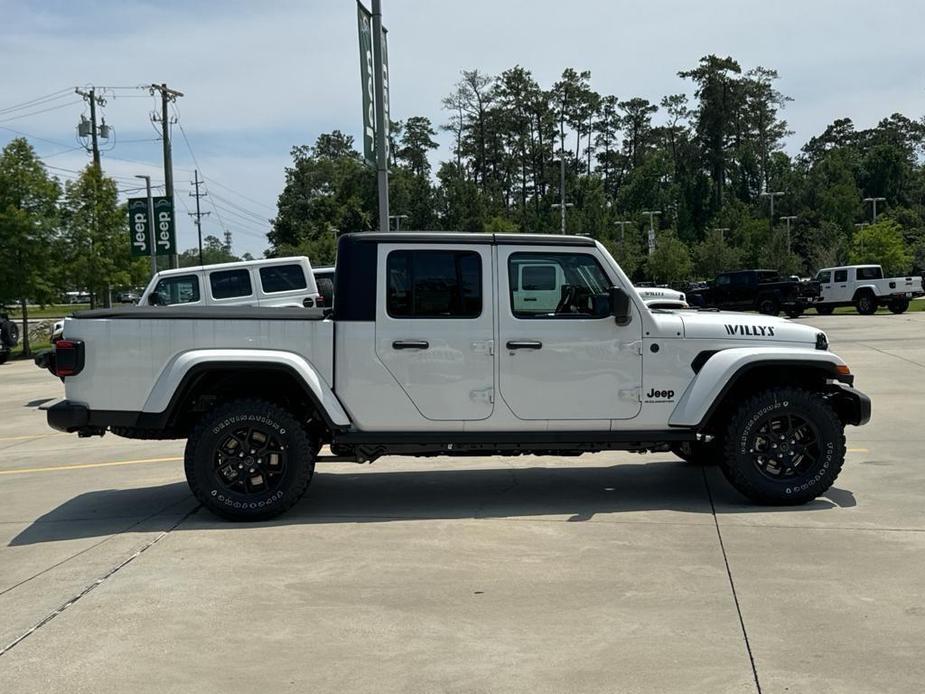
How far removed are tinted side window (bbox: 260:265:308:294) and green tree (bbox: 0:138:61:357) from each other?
13568 millimetres

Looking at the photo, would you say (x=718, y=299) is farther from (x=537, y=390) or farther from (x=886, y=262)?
(x=537, y=390)

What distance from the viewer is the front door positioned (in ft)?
21.2

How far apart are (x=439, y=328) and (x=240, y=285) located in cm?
1213

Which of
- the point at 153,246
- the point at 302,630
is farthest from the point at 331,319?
the point at 153,246

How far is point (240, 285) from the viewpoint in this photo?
1780 centimetres

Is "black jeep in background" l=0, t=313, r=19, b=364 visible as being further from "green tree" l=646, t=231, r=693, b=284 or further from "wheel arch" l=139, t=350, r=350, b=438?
"green tree" l=646, t=231, r=693, b=284

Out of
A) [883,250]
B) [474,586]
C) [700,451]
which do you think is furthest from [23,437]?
[883,250]

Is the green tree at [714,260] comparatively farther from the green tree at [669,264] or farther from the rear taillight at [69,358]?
the rear taillight at [69,358]

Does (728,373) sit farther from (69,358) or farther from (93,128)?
(93,128)

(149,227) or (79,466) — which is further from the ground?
(149,227)

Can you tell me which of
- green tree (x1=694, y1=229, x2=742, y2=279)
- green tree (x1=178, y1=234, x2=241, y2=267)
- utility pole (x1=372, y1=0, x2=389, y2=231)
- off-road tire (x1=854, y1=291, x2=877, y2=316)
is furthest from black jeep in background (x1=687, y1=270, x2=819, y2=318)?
green tree (x1=178, y1=234, x2=241, y2=267)

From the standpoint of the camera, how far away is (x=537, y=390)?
6469mm

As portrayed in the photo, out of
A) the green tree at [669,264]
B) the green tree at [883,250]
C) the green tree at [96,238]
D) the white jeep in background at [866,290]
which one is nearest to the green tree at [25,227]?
the green tree at [96,238]

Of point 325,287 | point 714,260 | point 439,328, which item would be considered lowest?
point 439,328
